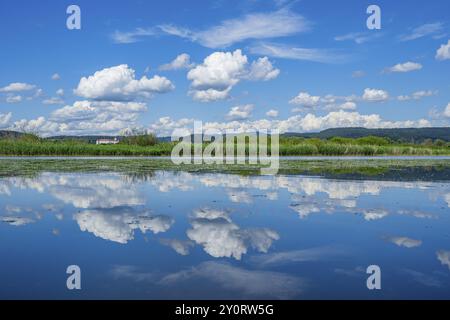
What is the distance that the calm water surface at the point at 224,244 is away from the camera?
4.14 meters

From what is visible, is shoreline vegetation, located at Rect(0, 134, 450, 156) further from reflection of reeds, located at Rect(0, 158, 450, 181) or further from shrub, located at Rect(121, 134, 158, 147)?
reflection of reeds, located at Rect(0, 158, 450, 181)

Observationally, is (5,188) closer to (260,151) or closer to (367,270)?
(367,270)

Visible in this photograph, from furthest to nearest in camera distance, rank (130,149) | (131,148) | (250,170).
A: 1. (131,148)
2. (130,149)
3. (250,170)

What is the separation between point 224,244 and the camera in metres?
5.70

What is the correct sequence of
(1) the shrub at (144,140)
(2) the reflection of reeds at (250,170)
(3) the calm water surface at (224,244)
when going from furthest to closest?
1. (1) the shrub at (144,140)
2. (2) the reflection of reeds at (250,170)
3. (3) the calm water surface at (224,244)

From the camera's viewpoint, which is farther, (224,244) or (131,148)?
(131,148)

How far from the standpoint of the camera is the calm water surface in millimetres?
4145

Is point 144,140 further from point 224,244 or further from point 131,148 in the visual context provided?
point 224,244

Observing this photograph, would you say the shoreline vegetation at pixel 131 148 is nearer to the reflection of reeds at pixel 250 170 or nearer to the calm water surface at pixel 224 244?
the reflection of reeds at pixel 250 170

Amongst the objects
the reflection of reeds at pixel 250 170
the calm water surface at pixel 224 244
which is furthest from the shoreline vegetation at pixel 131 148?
the calm water surface at pixel 224 244

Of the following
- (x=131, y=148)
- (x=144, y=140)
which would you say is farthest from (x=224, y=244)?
(x=144, y=140)

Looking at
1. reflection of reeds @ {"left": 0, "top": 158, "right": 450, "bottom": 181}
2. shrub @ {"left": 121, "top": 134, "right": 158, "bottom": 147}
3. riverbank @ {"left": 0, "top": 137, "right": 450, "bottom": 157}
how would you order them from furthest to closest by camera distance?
shrub @ {"left": 121, "top": 134, "right": 158, "bottom": 147}, riverbank @ {"left": 0, "top": 137, "right": 450, "bottom": 157}, reflection of reeds @ {"left": 0, "top": 158, "right": 450, "bottom": 181}

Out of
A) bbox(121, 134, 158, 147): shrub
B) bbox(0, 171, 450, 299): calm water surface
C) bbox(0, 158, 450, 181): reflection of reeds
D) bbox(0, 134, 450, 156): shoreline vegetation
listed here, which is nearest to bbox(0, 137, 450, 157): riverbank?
bbox(0, 134, 450, 156): shoreline vegetation

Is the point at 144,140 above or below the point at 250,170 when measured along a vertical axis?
above
